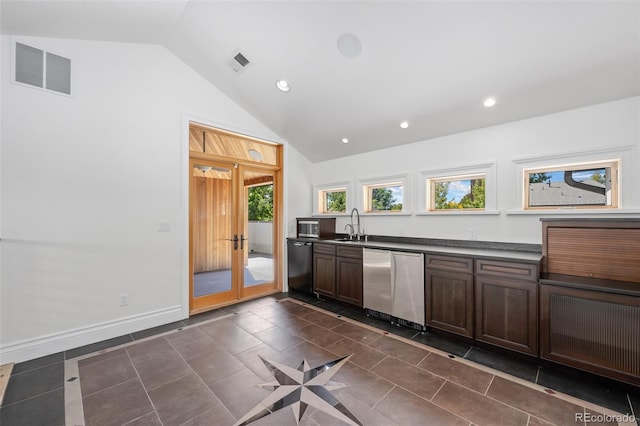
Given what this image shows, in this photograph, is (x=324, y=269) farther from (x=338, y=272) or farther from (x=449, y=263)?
(x=449, y=263)

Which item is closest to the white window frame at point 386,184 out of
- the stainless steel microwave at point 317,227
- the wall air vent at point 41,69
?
the stainless steel microwave at point 317,227

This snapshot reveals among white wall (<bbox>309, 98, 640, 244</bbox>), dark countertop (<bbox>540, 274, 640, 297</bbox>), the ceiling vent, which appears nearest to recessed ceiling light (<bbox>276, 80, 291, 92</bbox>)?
the ceiling vent

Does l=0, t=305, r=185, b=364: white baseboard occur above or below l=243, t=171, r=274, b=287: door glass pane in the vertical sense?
below

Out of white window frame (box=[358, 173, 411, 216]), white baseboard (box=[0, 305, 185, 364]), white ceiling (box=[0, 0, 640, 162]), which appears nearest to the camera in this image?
white ceiling (box=[0, 0, 640, 162])

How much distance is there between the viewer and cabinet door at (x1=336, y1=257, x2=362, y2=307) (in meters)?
3.84

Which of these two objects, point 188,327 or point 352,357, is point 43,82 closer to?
point 188,327

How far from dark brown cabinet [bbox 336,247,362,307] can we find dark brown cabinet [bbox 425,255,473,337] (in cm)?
99

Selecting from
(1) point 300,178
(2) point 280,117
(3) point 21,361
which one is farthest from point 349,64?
(3) point 21,361

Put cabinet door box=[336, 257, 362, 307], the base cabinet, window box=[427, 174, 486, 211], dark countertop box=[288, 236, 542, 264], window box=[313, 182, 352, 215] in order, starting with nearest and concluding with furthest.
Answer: the base cabinet, dark countertop box=[288, 236, 542, 264], window box=[427, 174, 486, 211], cabinet door box=[336, 257, 362, 307], window box=[313, 182, 352, 215]

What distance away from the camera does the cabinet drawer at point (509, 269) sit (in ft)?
7.97

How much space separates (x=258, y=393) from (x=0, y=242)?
2.77 m

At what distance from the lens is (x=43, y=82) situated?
2693 millimetres

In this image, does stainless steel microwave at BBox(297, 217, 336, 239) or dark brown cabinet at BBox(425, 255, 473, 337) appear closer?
dark brown cabinet at BBox(425, 255, 473, 337)

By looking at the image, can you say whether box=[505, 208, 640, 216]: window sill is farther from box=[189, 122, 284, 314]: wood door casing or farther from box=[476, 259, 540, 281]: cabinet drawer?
box=[189, 122, 284, 314]: wood door casing
